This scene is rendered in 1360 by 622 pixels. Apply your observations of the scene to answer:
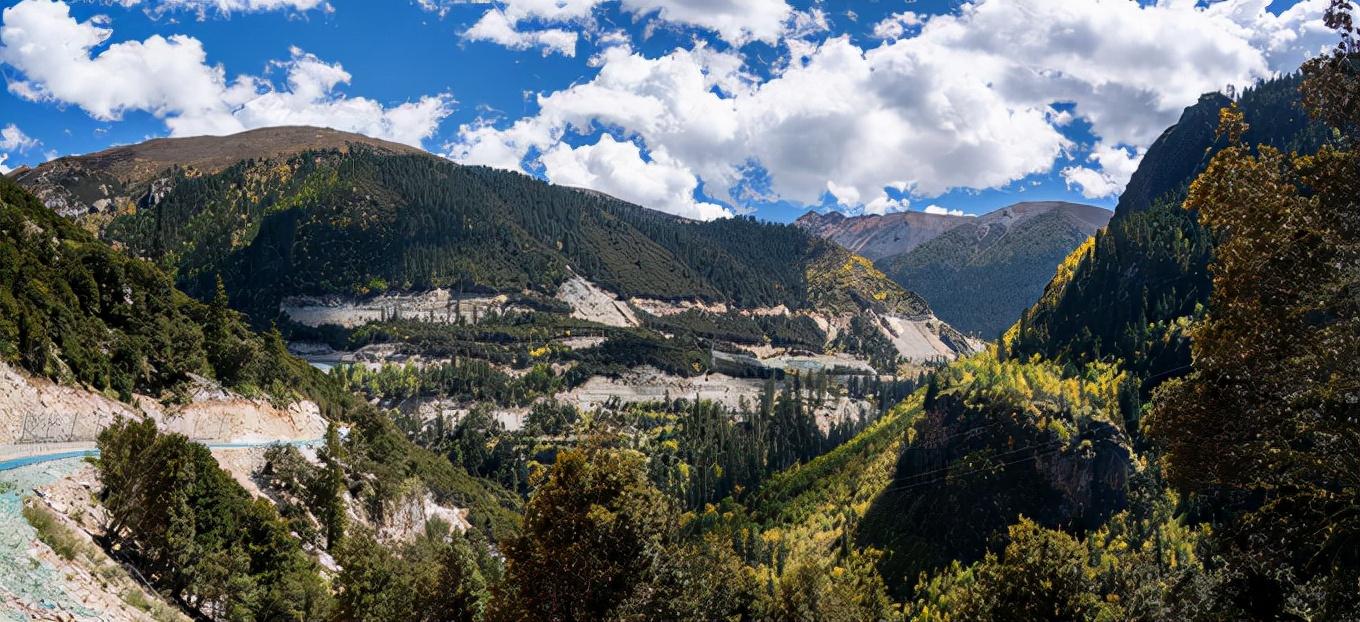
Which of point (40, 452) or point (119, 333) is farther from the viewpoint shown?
point (119, 333)

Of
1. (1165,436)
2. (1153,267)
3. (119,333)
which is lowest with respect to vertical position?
(1165,436)

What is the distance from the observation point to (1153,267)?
12012 cm

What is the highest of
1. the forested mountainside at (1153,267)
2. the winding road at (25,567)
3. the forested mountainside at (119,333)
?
the forested mountainside at (1153,267)

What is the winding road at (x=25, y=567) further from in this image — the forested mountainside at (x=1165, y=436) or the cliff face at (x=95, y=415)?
the forested mountainside at (x=1165, y=436)

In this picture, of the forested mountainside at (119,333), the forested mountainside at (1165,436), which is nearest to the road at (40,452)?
the forested mountainside at (119,333)

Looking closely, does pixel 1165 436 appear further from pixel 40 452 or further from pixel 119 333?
pixel 119 333

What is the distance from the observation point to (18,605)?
59.9ft

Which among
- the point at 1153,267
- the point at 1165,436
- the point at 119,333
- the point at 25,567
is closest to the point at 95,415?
the point at 119,333

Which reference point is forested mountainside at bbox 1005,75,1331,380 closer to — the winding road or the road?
the winding road

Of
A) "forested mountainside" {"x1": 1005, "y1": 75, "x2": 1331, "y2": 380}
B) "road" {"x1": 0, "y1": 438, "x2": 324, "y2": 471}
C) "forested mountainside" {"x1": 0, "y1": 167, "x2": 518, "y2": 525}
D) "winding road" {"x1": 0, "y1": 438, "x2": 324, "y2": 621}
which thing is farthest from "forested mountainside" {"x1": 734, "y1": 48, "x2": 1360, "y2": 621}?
"forested mountainside" {"x1": 0, "y1": 167, "x2": 518, "y2": 525}

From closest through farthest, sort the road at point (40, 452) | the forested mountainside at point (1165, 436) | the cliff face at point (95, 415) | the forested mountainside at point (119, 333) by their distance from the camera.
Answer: the forested mountainside at point (1165, 436) < the road at point (40, 452) < the cliff face at point (95, 415) < the forested mountainside at point (119, 333)

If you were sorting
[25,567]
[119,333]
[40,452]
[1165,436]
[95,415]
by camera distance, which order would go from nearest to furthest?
[1165,436] → [25,567] → [40,452] → [95,415] → [119,333]

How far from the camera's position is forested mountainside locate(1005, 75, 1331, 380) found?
4289 inches

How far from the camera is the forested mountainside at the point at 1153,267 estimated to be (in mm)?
108938
